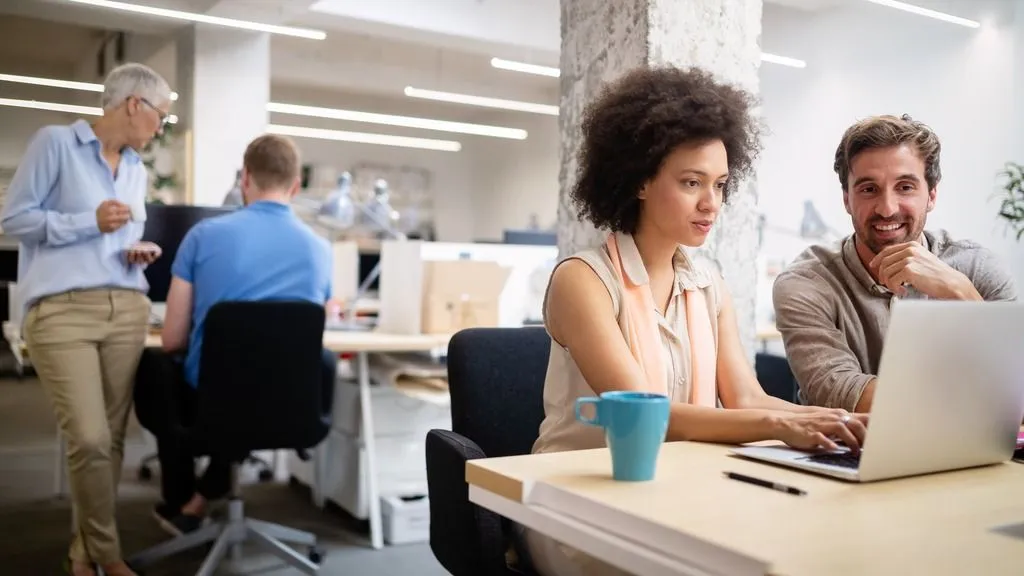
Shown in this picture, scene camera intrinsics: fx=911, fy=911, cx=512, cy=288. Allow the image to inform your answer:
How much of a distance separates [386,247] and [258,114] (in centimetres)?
412

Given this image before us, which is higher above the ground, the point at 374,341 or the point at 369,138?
the point at 369,138

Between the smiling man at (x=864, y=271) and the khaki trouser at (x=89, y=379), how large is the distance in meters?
1.91

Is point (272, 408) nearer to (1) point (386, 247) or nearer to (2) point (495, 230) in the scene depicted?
(1) point (386, 247)

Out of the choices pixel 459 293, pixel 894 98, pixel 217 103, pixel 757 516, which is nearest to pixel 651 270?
pixel 757 516

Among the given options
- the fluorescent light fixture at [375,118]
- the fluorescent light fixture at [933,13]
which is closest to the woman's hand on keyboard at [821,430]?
the fluorescent light fixture at [933,13]

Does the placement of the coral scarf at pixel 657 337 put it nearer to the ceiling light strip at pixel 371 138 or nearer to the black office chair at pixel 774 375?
the black office chair at pixel 774 375

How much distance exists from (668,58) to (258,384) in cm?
147

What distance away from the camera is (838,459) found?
1114 mm

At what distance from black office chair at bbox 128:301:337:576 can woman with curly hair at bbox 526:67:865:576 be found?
1.22 meters

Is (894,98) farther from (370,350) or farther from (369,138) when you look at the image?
(369,138)

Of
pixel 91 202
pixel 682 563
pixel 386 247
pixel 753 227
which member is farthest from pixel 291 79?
pixel 682 563

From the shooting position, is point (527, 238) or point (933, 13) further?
point (933, 13)

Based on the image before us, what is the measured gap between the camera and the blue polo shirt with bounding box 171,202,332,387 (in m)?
2.81

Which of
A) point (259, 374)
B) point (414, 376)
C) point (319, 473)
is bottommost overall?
point (319, 473)
